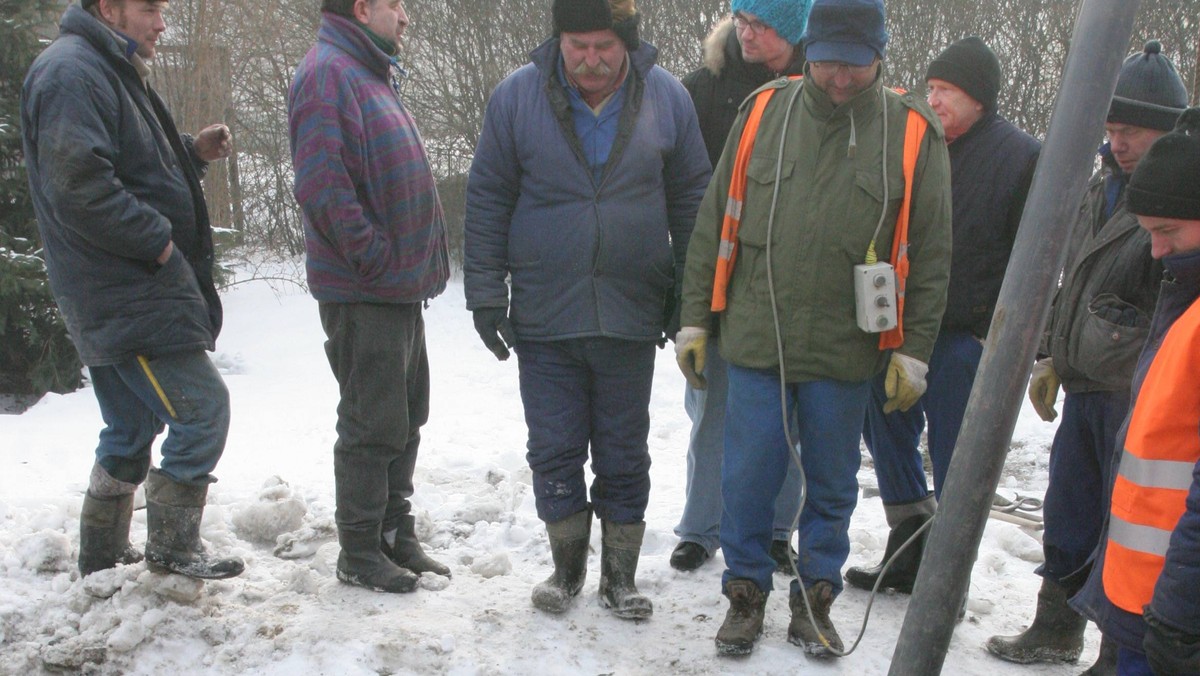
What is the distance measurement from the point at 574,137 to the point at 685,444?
2.94 meters

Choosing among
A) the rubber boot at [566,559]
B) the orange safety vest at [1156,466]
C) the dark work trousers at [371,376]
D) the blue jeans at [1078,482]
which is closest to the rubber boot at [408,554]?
the dark work trousers at [371,376]

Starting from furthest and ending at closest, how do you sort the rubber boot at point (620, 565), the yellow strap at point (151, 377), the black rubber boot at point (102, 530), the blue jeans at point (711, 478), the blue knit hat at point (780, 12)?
the blue jeans at point (711, 478) → the blue knit hat at point (780, 12) → the rubber boot at point (620, 565) → the black rubber boot at point (102, 530) → the yellow strap at point (151, 377)

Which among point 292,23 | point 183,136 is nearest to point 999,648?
point 183,136

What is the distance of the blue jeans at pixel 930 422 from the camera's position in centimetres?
371

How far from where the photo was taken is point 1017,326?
2.35 meters

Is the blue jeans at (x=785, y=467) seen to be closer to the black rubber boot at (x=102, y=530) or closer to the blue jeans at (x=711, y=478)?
the blue jeans at (x=711, y=478)

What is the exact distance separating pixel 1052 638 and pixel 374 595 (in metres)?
2.30

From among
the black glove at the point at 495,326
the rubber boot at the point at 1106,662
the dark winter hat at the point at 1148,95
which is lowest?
the rubber boot at the point at 1106,662

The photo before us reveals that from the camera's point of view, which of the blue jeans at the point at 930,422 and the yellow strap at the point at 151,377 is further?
the blue jeans at the point at 930,422

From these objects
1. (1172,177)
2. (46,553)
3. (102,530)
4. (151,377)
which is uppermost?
(1172,177)

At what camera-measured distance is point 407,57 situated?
11133mm

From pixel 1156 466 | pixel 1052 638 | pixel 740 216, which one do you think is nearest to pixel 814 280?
pixel 740 216

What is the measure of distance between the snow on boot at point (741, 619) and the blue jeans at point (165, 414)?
5.74 ft

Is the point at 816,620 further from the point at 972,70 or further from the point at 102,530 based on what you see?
the point at 102,530
